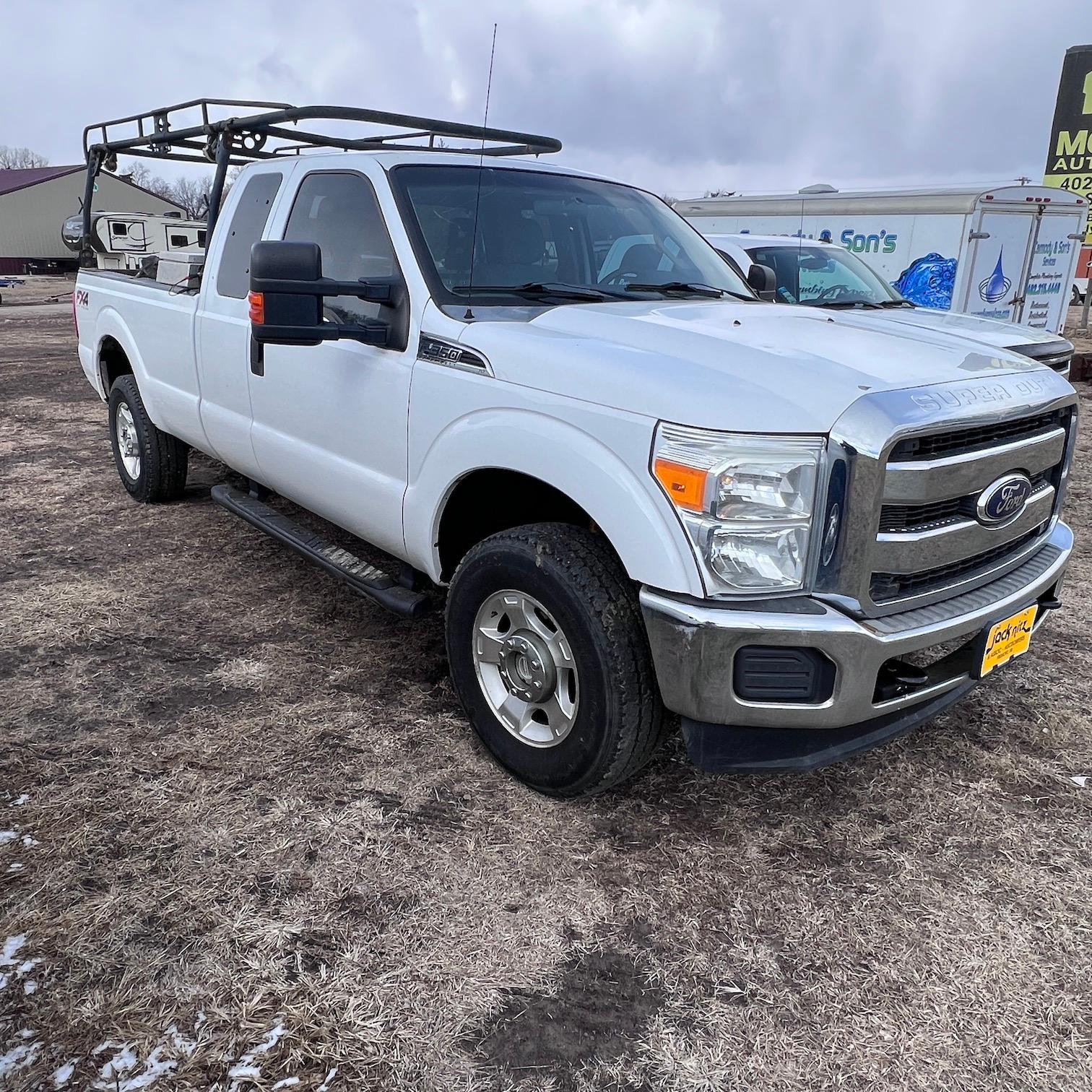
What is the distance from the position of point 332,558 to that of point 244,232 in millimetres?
1620

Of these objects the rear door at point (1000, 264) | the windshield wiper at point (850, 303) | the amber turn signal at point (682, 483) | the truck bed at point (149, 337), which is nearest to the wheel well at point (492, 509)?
the amber turn signal at point (682, 483)

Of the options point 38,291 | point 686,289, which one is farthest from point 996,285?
point 38,291

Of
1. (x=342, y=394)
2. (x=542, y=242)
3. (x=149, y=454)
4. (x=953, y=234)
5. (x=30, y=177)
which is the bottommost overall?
(x=149, y=454)

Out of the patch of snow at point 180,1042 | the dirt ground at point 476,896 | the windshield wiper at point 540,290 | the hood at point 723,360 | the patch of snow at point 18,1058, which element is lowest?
the patch of snow at point 18,1058

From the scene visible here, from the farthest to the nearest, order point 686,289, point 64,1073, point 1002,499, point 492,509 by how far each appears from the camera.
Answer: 1. point 686,289
2. point 492,509
3. point 1002,499
4. point 64,1073

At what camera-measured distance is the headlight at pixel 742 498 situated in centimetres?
227

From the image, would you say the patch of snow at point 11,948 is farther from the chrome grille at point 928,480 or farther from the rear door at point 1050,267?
the rear door at point 1050,267

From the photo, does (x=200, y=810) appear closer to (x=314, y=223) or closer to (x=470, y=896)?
(x=470, y=896)

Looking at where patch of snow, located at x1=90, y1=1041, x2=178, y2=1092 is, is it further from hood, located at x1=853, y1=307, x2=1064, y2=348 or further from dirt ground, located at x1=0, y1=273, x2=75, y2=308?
dirt ground, located at x1=0, y1=273, x2=75, y2=308

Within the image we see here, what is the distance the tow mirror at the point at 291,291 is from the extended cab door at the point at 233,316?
1.20 metres

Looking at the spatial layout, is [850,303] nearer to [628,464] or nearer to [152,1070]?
[628,464]

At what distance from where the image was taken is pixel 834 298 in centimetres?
797

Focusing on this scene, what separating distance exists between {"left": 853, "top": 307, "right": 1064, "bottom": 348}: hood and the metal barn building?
50.9 m

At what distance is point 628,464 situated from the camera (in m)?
2.43
